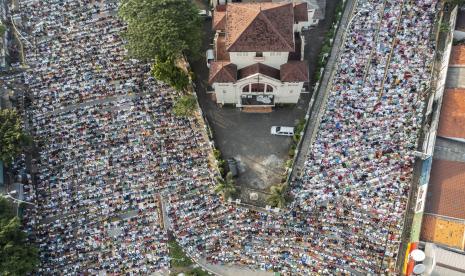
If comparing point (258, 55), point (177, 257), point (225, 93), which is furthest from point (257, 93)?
point (177, 257)

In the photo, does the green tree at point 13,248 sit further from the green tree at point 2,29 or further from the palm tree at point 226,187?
the green tree at point 2,29

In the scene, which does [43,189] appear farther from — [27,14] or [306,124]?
[306,124]

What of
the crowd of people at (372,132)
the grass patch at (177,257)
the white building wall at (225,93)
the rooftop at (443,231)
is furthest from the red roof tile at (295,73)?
the grass patch at (177,257)

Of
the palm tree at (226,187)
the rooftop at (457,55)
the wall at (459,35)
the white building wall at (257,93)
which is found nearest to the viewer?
the palm tree at (226,187)

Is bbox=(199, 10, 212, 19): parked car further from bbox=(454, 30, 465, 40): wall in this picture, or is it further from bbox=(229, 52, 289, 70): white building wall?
bbox=(454, 30, 465, 40): wall

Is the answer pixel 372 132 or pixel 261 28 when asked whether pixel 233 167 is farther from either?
pixel 372 132

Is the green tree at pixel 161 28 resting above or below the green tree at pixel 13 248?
above

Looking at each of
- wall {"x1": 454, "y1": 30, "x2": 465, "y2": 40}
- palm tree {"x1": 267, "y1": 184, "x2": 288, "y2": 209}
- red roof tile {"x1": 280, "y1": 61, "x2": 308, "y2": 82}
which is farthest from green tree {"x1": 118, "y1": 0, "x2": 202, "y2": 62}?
wall {"x1": 454, "y1": 30, "x2": 465, "y2": 40}
